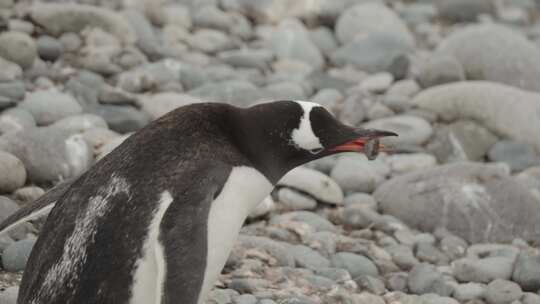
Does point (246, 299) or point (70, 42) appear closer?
point (246, 299)

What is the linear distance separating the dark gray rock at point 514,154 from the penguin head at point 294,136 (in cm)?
312

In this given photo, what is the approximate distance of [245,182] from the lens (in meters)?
3.43

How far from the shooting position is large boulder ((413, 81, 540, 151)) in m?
6.80

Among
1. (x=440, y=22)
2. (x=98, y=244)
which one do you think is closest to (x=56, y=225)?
(x=98, y=244)

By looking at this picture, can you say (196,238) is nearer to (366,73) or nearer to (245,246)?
(245,246)

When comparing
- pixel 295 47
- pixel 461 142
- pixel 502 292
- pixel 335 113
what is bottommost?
pixel 295 47

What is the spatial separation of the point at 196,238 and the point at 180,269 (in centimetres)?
12

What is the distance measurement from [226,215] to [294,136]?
1.51ft

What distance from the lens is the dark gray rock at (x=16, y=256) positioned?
407 cm

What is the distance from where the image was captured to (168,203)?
122 inches

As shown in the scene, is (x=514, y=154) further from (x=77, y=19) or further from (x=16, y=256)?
(x=16, y=256)

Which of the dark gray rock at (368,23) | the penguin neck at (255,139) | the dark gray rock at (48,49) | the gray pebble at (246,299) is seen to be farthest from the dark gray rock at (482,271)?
the dark gray rock at (368,23)

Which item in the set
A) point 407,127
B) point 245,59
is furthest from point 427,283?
point 245,59

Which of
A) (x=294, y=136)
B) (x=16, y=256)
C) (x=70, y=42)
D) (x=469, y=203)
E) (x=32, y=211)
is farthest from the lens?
(x=70, y=42)
